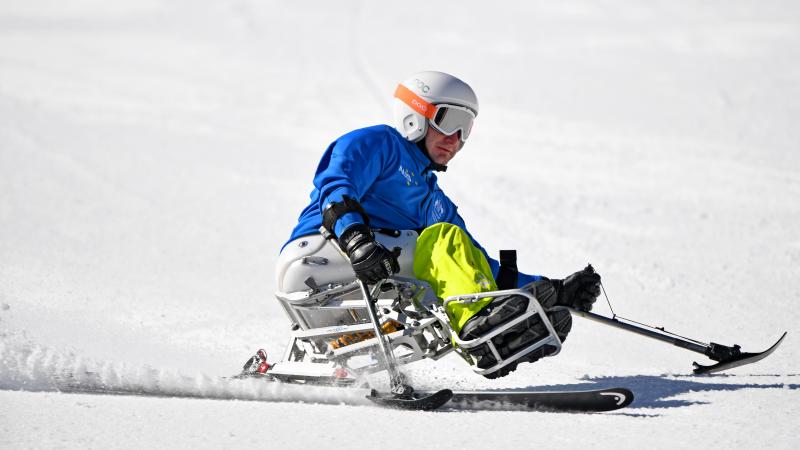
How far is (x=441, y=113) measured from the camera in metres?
5.32

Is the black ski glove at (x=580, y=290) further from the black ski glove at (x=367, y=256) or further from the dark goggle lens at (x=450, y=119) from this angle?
the dark goggle lens at (x=450, y=119)

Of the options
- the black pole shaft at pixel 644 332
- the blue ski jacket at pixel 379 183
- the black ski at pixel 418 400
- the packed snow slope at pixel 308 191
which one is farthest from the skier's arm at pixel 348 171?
the black pole shaft at pixel 644 332

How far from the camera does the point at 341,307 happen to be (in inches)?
198

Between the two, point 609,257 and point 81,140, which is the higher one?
point 81,140

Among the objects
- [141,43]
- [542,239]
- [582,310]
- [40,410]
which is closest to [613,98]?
[542,239]

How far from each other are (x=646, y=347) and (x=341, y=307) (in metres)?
2.37

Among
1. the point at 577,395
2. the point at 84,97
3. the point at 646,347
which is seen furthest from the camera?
the point at 84,97

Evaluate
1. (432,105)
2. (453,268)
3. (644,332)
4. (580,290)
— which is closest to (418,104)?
(432,105)

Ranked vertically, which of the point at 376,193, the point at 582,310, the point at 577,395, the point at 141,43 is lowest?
the point at 577,395

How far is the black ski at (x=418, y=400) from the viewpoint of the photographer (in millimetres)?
4418

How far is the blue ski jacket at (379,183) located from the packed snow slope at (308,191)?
0.85 metres

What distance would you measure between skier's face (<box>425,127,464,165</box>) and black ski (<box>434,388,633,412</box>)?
1.42m

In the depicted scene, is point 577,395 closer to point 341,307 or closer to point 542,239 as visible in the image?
point 341,307

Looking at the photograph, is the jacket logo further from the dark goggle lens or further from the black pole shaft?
the black pole shaft
